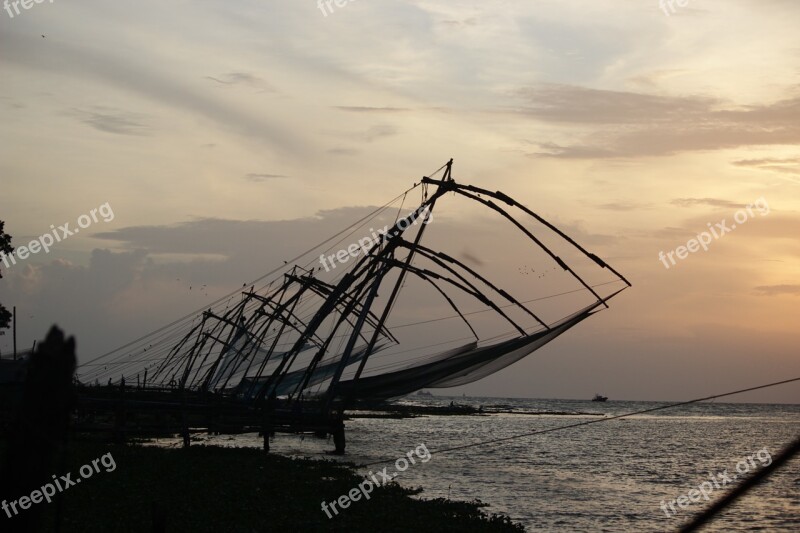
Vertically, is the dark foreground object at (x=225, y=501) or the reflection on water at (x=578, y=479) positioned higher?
the dark foreground object at (x=225, y=501)

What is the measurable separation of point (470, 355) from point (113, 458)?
800 cm

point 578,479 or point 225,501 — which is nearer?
point 225,501

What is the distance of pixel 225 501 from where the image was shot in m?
15.0

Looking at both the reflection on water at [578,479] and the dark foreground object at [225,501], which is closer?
the dark foreground object at [225,501]

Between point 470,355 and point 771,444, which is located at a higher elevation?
point 470,355

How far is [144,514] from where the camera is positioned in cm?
1299

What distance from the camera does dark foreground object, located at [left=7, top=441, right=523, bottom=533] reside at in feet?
42.0

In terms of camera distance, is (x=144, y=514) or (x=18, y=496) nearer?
(x=18, y=496)

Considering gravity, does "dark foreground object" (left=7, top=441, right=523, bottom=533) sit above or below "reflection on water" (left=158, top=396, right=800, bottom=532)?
above

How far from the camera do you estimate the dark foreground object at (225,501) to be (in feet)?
42.0

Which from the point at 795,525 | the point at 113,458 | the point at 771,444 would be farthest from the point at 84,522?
the point at 771,444

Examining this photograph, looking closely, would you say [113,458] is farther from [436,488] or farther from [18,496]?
[18,496]

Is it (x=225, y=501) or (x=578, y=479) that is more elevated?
(x=225, y=501)

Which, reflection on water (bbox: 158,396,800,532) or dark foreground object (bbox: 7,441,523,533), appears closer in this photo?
dark foreground object (bbox: 7,441,523,533)
